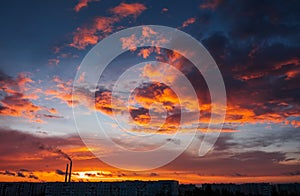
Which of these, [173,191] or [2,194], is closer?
[173,191]

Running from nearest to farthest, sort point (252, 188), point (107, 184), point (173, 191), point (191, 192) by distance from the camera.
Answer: point (173, 191) → point (107, 184) → point (191, 192) → point (252, 188)

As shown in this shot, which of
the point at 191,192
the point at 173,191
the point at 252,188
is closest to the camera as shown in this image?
the point at 173,191

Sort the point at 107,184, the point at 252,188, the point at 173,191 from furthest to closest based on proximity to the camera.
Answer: the point at 252,188, the point at 107,184, the point at 173,191

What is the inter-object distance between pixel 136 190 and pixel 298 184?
55.4 metres

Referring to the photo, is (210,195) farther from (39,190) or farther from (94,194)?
(39,190)

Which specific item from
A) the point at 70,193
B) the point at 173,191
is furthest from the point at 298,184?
the point at 70,193

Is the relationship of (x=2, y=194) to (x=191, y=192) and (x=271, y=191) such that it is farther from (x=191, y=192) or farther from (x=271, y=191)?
(x=271, y=191)

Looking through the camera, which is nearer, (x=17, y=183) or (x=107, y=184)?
(x=107, y=184)

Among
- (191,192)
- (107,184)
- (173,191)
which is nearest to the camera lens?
(173,191)

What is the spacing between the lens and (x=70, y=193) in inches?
3199

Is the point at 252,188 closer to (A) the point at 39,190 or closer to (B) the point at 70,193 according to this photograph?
(B) the point at 70,193

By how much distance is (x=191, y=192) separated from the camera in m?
91.9

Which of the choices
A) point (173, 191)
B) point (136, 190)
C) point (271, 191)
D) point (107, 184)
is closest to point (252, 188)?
point (271, 191)

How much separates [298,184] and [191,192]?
36095mm
